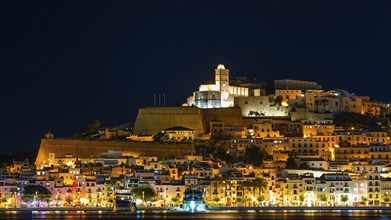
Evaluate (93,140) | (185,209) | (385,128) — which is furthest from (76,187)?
(385,128)

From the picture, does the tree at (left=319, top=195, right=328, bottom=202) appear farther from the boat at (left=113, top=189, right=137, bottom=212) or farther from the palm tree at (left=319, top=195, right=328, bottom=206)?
the boat at (left=113, top=189, right=137, bottom=212)

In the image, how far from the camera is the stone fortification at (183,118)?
94.0 m

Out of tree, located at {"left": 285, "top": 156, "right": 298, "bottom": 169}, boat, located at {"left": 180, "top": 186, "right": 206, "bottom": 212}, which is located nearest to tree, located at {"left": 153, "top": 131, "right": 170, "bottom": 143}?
tree, located at {"left": 285, "top": 156, "right": 298, "bottom": 169}

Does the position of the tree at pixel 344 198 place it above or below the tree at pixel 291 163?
below

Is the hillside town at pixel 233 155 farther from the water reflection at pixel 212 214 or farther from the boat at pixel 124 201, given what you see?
the water reflection at pixel 212 214

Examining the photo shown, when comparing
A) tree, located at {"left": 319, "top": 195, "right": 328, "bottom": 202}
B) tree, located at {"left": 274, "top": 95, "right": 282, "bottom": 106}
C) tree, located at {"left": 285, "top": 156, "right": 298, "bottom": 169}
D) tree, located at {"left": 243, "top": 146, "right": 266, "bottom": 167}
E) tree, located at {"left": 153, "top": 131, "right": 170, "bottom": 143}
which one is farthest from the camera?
tree, located at {"left": 274, "top": 95, "right": 282, "bottom": 106}

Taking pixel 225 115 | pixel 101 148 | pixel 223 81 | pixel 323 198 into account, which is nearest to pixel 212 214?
pixel 323 198

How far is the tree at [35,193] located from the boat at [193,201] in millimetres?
9514

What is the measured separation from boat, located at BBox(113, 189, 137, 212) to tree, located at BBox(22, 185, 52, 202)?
16.2 ft

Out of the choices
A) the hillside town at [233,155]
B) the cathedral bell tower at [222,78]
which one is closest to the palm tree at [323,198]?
the hillside town at [233,155]

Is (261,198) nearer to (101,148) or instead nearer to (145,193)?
(145,193)

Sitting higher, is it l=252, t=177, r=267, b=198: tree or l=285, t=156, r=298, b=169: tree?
l=285, t=156, r=298, b=169: tree

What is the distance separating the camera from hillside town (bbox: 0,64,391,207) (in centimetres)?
7662

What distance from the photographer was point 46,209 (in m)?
75.1
